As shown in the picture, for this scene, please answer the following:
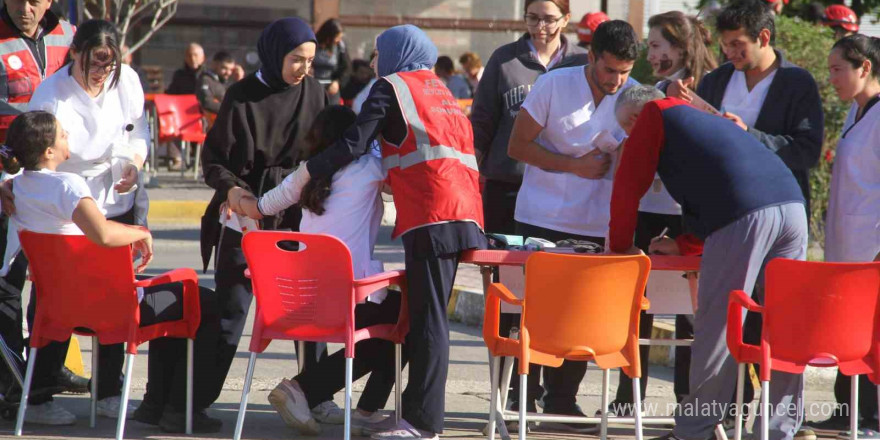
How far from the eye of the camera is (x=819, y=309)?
462 centimetres

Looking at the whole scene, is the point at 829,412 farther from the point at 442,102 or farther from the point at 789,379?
the point at 442,102

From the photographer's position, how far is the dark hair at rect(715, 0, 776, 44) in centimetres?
544

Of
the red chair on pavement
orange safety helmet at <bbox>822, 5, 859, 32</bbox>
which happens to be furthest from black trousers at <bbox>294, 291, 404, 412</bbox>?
the red chair on pavement

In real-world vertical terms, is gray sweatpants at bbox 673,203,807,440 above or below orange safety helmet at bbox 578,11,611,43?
below

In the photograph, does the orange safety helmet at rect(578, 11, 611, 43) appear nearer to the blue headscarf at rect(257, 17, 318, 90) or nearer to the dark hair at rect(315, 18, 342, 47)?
the dark hair at rect(315, 18, 342, 47)

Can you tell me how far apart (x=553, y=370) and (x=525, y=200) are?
0.79 metres

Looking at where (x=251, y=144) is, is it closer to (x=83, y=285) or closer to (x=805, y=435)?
(x=83, y=285)

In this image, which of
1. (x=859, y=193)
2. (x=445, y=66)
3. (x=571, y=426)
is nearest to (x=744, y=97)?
(x=859, y=193)

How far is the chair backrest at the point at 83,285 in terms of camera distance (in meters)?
4.97

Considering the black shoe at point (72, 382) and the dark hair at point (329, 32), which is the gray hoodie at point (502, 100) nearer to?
the black shoe at point (72, 382)

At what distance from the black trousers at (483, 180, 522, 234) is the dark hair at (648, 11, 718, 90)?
103cm

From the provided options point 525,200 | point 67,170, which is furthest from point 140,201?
point 525,200

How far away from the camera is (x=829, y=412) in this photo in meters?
6.09

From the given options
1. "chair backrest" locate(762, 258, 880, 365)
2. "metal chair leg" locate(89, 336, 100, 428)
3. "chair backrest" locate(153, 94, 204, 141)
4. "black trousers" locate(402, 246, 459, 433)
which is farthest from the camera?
"chair backrest" locate(153, 94, 204, 141)
